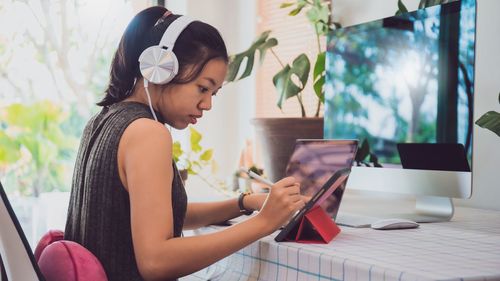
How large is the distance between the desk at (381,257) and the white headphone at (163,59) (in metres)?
0.36

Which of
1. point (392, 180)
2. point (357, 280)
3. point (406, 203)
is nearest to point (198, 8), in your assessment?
point (406, 203)

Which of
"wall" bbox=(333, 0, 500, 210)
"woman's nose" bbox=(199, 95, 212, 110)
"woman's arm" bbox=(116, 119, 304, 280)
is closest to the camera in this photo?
"woman's arm" bbox=(116, 119, 304, 280)

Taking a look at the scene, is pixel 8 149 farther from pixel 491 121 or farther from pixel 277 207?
pixel 491 121

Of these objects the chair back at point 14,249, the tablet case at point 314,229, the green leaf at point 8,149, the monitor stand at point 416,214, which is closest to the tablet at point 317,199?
the tablet case at point 314,229

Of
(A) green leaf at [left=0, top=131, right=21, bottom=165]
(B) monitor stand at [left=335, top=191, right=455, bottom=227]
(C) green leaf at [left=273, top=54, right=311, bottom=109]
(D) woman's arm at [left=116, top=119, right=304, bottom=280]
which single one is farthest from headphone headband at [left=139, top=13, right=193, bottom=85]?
(A) green leaf at [left=0, top=131, right=21, bottom=165]

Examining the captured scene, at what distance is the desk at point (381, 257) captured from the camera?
89 centimetres

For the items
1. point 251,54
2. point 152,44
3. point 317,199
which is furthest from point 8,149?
point 317,199

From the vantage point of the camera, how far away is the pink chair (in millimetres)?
819

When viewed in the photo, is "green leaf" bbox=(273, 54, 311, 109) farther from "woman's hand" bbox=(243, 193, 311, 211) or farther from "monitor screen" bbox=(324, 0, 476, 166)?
"woman's hand" bbox=(243, 193, 311, 211)

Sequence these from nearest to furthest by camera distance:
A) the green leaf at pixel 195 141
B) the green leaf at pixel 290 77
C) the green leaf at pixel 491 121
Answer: the green leaf at pixel 491 121, the green leaf at pixel 290 77, the green leaf at pixel 195 141

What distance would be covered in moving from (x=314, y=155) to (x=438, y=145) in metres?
0.29

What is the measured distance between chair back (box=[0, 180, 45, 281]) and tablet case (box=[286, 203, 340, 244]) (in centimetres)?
49

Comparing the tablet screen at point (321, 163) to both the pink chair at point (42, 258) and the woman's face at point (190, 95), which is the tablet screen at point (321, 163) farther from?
the pink chair at point (42, 258)

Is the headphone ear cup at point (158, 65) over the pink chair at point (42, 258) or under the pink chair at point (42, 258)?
over
